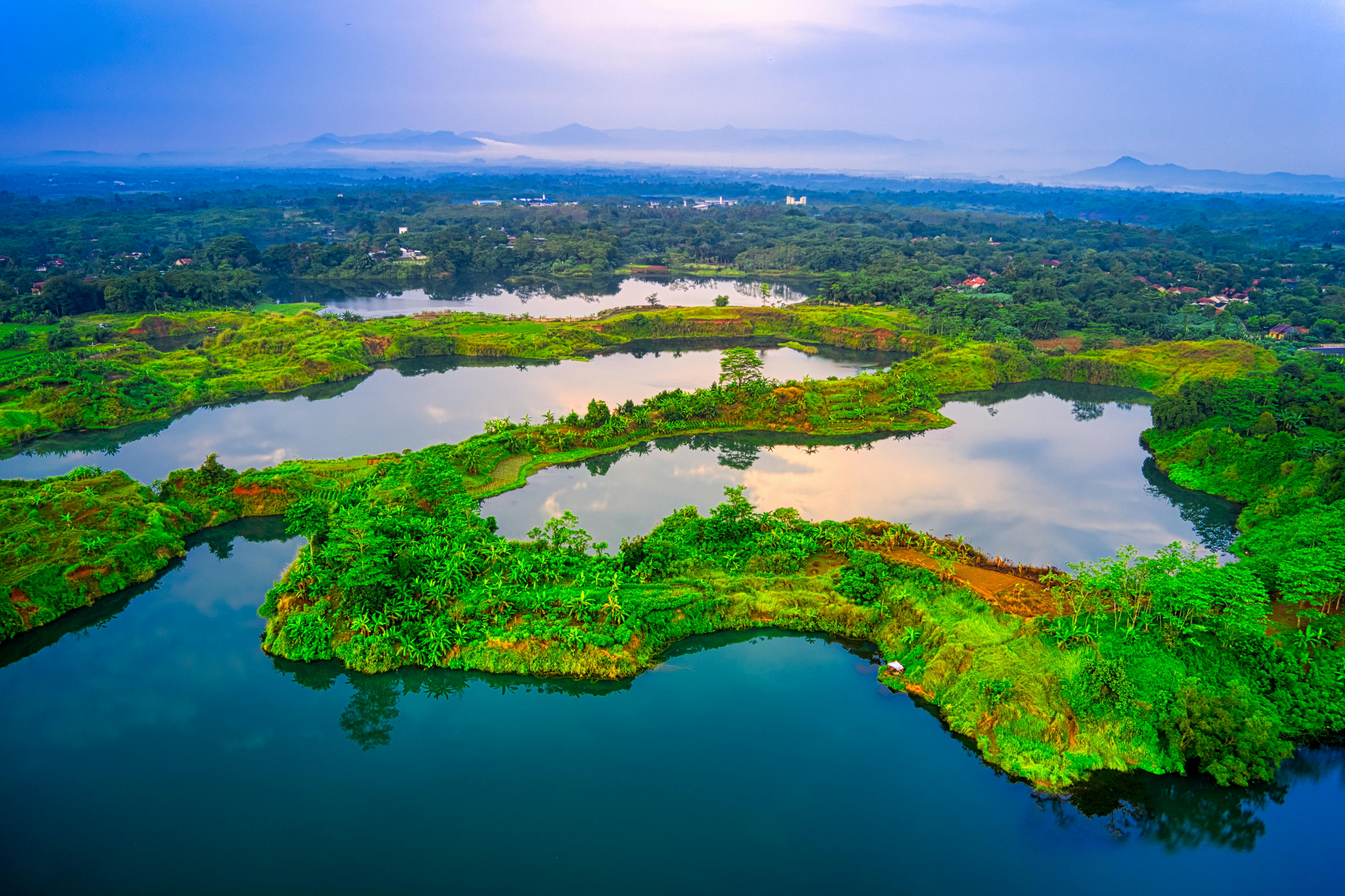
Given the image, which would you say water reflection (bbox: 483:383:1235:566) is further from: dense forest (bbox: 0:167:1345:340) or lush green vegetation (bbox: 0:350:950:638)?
dense forest (bbox: 0:167:1345:340)

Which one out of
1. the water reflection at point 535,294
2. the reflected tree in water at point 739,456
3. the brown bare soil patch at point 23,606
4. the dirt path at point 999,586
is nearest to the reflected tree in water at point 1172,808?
the dirt path at point 999,586

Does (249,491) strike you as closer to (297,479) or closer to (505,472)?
(297,479)

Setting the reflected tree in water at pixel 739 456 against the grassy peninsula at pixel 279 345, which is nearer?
the reflected tree in water at pixel 739 456

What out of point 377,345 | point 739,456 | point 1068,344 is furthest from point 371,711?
point 1068,344

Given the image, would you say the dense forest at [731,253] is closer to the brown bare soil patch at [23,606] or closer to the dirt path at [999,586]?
the dirt path at [999,586]

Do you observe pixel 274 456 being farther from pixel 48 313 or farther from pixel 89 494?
pixel 48 313

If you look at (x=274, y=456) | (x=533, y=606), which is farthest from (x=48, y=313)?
(x=533, y=606)

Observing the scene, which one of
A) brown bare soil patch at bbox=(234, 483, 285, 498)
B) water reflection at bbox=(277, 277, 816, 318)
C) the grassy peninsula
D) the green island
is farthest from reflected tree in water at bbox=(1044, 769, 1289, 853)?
water reflection at bbox=(277, 277, 816, 318)
